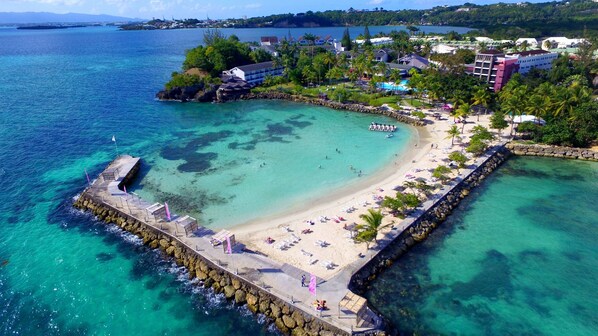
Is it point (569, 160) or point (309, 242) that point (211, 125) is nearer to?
point (309, 242)

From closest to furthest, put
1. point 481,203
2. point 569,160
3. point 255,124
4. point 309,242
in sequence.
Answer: point 309,242 < point 481,203 < point 569,160 < point 255,124

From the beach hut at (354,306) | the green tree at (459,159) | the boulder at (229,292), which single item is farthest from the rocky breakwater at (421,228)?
the boulder at (229,292)

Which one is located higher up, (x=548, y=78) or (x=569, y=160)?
(x=548, y=78)

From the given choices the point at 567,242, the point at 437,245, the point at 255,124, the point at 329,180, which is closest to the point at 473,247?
the point at 437,245

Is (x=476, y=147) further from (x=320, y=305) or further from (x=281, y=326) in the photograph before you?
(x=281, y=326)

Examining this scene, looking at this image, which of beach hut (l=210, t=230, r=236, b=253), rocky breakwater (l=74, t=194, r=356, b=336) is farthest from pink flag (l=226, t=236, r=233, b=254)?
rocky breakwater (l=74, t=194, r=356, b=336)

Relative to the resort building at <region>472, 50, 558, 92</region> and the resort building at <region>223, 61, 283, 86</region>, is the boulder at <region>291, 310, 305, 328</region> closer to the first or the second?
the resort building at <region>472, 50, 558, 92</region>

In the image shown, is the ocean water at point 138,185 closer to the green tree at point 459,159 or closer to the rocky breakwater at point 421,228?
the green tree at point 459,159
